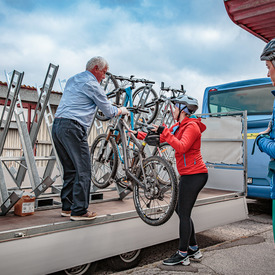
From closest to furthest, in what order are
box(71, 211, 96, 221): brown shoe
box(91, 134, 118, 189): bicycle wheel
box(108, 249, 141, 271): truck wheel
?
1. box(71, 211, 96, 221): brown shoe
2. box(108, 249, 141, 271): truck wheel
3. box(91, 134, 118, 189): bicycle wheel

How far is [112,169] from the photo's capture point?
4.43 m

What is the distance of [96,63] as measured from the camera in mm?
3447

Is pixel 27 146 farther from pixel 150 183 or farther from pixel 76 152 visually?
pixel 150 183

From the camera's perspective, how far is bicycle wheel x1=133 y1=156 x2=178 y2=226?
3.17m

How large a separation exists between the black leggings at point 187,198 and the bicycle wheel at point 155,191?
0.17 m

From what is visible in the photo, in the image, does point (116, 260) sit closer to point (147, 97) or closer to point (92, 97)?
point (92, 97)

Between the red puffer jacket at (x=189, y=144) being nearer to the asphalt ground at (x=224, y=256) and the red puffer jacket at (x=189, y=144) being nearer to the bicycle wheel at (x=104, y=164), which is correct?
the asphalt ground at (x=224, y=256)

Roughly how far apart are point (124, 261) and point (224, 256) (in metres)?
1.22

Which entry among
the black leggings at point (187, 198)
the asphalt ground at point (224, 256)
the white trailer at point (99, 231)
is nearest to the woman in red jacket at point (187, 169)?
the black leggings at point (187, 198)

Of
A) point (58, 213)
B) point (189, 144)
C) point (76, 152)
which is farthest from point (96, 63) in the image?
→ point (58, 213)

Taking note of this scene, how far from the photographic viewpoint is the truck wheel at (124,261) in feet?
12.1

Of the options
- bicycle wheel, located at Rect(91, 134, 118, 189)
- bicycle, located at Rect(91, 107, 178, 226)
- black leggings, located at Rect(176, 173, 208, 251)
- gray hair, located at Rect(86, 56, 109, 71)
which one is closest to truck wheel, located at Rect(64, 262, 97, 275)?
bicycle, located at Rect(91, 107, 178, 226)

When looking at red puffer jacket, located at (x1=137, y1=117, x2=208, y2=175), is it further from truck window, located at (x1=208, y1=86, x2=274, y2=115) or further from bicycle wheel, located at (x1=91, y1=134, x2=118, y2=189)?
truck window, located at (x1=208, y1=86, x2=274, y2=115)

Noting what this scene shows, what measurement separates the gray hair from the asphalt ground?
86.1 inches
